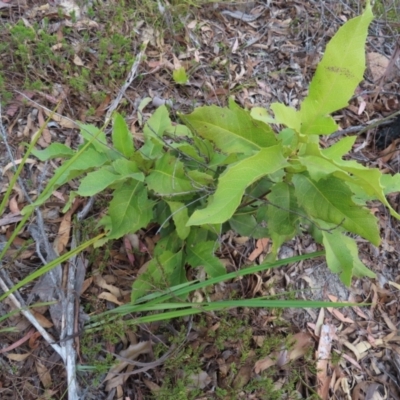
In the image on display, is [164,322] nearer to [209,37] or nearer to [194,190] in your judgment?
[194,190]

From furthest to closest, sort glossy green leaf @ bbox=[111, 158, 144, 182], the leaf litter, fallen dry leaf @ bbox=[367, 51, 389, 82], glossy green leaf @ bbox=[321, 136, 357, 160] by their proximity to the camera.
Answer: fallen dry leaf @ bbox=[367, 51, 389, 82]
the leaf litter
glossy green leaf @ bbox=[111, 158, 144, 182]
glossy green leaf @ bbox=[321, 136, 357, 160]

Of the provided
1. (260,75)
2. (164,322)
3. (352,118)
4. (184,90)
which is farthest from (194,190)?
(352,118)

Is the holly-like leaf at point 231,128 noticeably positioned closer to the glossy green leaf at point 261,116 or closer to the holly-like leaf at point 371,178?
the glossy green leaf at point 261,116

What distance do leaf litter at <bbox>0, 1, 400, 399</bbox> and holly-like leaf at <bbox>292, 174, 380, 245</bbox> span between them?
84 centimetres

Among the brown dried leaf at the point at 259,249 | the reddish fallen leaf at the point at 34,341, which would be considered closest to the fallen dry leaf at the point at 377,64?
the brown dried leaf at the point at 259,249

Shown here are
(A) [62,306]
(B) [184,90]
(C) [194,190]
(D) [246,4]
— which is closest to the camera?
(C) [194,190]

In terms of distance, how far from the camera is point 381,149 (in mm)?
3057

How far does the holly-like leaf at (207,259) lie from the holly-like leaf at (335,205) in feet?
1.72

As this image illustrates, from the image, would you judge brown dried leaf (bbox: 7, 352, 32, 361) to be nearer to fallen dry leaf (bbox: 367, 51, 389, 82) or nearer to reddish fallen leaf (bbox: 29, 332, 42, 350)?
reddish fallen leaf (bbox: 29, 332, 42, 350)

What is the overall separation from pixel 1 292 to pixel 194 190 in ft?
3.37

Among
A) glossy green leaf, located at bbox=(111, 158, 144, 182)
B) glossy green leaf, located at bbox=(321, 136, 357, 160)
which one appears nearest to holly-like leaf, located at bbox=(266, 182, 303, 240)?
glossy green leaf, located at bbox=(321, 136, 357, 160)

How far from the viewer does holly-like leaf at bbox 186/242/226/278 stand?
1.83 meters

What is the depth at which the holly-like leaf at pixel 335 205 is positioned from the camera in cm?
132

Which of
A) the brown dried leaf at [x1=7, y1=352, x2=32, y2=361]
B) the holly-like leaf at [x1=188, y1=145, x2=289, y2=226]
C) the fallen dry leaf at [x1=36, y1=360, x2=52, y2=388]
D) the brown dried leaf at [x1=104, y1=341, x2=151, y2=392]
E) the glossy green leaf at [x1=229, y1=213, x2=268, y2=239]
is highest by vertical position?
the holly-like leaf at [x1=188, y1=145, x2=289, y2=226]
